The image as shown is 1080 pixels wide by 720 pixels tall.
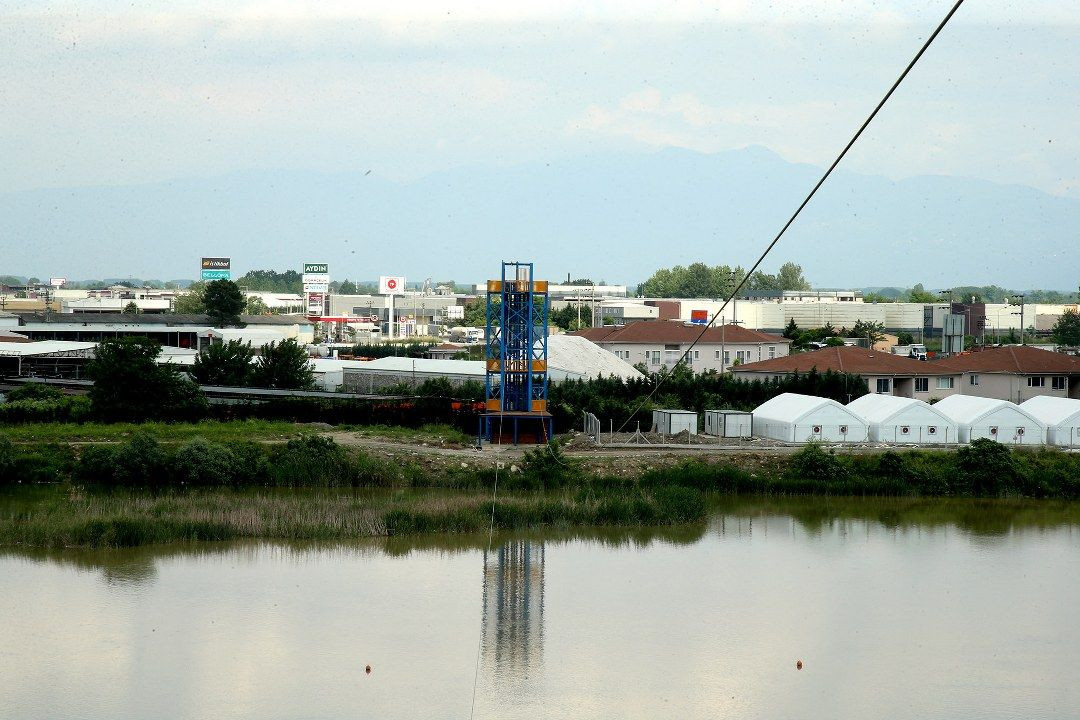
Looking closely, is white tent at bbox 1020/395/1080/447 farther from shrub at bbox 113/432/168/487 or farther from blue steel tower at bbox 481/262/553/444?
shrub at bbox 113/432/168/487

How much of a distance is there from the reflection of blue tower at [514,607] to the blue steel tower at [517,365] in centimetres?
685

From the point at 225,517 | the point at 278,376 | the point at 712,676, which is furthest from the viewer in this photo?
the point at 278,376

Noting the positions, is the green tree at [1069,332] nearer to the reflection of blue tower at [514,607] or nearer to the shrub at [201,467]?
the shrub at [201,467]

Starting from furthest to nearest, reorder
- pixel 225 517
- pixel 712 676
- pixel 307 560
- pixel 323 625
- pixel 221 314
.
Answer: pixel 221 314 < pixel 225 517 < pixel 307 560 < pixel 323 625 < pixel 712 676

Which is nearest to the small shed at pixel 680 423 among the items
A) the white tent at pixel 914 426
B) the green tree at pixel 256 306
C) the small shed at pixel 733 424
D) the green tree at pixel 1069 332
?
the small shed at pixel 733 424

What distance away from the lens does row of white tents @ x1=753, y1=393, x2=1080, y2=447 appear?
2136 centimetres

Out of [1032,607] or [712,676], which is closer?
[712,676]

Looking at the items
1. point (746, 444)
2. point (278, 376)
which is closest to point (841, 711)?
point (746, 444)

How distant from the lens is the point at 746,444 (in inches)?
835

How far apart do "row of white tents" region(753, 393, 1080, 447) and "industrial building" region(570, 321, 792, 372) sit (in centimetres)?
1507

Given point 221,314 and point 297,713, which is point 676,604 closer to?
point 297,713

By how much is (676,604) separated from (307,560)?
3958mm

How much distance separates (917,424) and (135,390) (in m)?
13.3

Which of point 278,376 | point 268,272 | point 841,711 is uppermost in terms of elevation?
point 268,272
